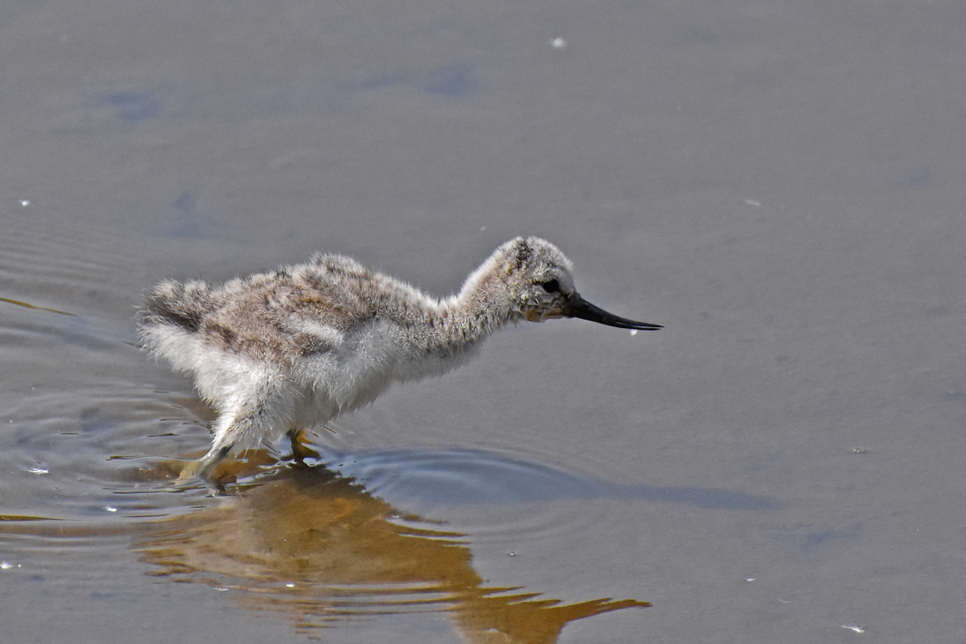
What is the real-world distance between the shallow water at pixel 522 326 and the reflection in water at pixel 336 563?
14 millimetres

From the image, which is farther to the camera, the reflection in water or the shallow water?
the shallow water

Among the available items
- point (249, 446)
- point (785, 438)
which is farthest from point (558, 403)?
point (249, 446)

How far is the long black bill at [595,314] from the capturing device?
5.06 meters

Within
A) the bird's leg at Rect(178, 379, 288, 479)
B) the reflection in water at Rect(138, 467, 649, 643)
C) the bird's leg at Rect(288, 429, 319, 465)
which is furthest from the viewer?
the bird's leg at Rect(288, 429, 319, 465)

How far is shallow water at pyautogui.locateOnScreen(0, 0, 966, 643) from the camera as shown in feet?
13.4

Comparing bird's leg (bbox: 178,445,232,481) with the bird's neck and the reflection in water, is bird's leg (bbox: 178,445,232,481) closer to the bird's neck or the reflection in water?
the reflection in water

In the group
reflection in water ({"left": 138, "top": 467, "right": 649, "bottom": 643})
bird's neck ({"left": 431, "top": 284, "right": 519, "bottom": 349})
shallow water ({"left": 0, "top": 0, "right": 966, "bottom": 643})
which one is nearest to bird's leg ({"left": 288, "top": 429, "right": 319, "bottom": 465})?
shallow water ({"left": 0, "top": 0, "right": 966, "bottom": 643})

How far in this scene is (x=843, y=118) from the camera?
6.58 metres

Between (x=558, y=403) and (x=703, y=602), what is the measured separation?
51.4 inches

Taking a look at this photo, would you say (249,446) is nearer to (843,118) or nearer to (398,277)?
(398,277)

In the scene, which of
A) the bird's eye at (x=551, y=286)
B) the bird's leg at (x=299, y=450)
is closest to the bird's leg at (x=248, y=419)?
the bird's leg at (x=299, y=450)

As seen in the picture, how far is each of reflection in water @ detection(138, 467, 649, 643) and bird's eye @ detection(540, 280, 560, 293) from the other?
1054 millimetres

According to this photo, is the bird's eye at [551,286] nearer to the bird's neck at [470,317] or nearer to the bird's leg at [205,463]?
the bird's neck at [470,317]

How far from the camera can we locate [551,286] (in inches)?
199
